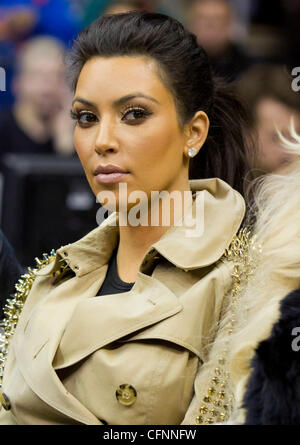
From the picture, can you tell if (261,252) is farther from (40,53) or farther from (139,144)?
(40,53)

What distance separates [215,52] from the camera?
15.8 ft

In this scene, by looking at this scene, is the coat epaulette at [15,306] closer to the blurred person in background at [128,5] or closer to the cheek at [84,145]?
the cheek at [84,145]

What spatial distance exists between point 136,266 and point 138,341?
32cm

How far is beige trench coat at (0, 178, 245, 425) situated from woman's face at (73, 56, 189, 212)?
171mm

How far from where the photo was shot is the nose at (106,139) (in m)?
2.28

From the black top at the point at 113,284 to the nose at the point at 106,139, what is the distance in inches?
14.8

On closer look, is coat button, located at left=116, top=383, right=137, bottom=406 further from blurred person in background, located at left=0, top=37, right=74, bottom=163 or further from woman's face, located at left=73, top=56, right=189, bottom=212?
blurred person in background, located at left=0, top=37, right=74, bottom=163

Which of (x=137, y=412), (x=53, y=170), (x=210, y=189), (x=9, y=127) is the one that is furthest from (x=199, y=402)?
(x=9, y=127)

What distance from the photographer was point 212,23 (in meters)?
4.89

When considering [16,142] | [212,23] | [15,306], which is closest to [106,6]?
[212,23]

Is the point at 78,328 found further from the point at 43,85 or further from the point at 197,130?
the point at 43,85

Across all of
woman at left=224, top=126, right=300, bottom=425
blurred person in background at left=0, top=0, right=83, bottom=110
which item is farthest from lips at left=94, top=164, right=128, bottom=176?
blurred person in background at left=0, top=0, right=83, bottom=110

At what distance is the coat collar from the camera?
2.26 meters

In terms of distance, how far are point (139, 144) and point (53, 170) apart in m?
1.63
